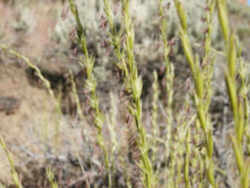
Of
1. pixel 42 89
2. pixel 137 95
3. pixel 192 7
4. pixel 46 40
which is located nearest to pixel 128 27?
pixel 137 95

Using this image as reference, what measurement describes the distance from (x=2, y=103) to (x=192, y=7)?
2.69 metres

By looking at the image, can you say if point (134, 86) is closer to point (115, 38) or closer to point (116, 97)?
point (115, 38)

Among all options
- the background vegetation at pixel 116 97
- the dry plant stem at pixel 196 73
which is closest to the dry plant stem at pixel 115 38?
the background vegetation at pixel 116 97

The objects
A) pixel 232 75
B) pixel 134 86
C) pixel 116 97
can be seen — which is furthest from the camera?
pixel 116 97

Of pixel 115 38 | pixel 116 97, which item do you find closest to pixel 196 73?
pixel 115 38

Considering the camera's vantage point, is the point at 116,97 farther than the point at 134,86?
Yes

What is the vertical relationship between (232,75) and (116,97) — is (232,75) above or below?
above

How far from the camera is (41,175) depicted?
1819 millimetres

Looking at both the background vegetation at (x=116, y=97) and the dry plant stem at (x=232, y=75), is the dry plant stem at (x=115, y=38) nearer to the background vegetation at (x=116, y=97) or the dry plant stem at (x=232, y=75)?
the background vegetation at (x=116, y=97)

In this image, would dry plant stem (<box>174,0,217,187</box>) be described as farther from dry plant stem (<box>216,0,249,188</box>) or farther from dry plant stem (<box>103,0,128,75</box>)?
dry plant stem (<box>103,0,128,75</box>)

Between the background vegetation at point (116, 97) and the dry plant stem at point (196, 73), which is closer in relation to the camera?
the dry plant stem at point (196, 73)

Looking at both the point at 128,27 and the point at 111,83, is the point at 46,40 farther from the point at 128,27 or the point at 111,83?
the point at 128,27

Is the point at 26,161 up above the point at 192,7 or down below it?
below

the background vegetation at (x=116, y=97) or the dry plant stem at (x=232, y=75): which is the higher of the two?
the dry plant stem at (x=232, y=75)
